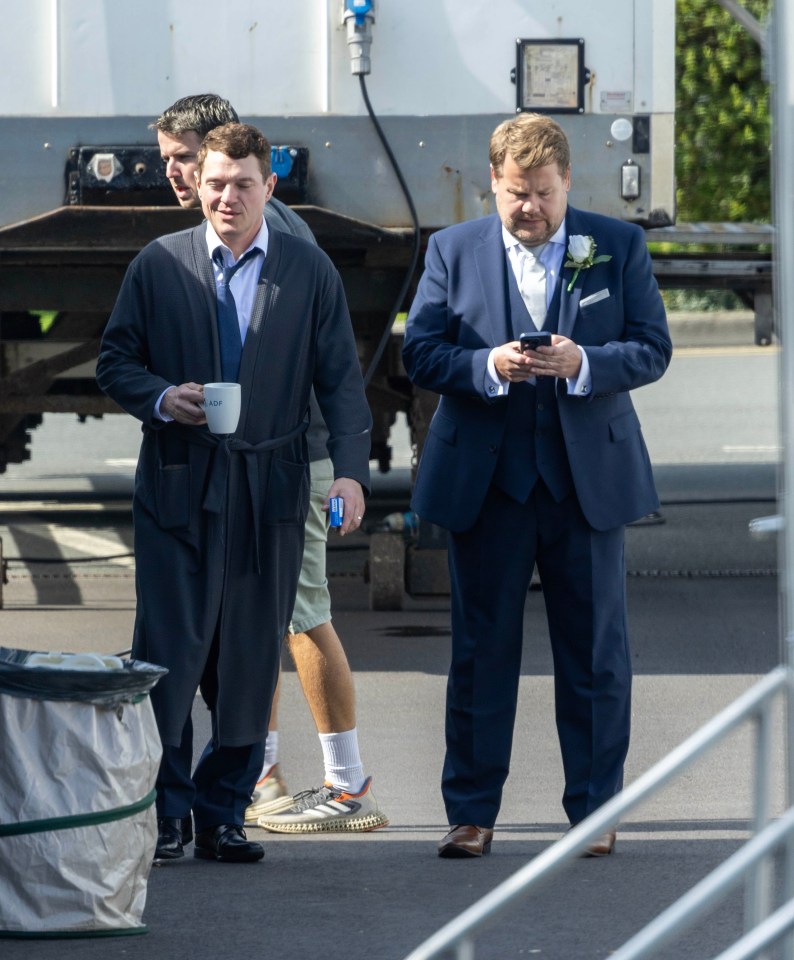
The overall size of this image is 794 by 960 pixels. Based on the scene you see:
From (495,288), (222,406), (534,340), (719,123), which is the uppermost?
(719,123)

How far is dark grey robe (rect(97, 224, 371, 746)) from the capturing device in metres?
4.24

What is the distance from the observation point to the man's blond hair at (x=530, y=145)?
4.27 metres

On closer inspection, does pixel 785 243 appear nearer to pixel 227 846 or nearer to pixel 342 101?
pixel 227 846

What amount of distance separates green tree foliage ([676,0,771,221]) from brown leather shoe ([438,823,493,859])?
21160 millimetres

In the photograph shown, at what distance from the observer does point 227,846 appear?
4.37 meters

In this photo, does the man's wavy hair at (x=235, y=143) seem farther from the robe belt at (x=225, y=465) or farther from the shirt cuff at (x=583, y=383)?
the shirt cuff at (x=583, y=383)

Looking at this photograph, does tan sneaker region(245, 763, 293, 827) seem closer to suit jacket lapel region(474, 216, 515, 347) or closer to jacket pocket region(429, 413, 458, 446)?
jacket pocket region(429, 413, 458, 446)

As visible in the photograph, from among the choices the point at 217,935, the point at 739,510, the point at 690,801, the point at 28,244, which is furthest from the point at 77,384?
the point at 217,935

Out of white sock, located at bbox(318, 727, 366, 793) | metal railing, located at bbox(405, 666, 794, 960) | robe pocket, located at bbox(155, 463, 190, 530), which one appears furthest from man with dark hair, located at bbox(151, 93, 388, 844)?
metal railing, located at bbox(405, 666, 794, 960)

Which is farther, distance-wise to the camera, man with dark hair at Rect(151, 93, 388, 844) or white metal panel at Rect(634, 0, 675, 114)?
white metal panel at Rect(634, 0, 675, 114)

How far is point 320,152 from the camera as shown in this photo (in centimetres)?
688

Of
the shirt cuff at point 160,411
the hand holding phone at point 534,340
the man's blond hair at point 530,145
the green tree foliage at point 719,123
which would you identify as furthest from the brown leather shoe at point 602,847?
the green tree foliage at point 719,123

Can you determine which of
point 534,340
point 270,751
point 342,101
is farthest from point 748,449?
point 534,340

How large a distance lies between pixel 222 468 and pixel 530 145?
1.10m
